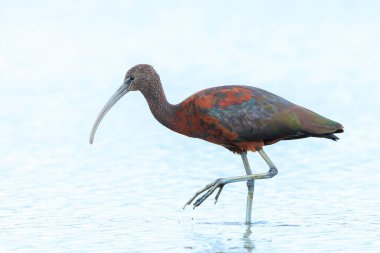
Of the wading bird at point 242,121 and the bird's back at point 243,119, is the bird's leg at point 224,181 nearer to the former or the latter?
the wading bird at point 242,121

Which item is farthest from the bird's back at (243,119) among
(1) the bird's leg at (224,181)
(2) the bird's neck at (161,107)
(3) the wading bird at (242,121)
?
(1) the bird's leg at (224,181)

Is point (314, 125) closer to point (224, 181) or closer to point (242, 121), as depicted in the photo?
point (242, 121)

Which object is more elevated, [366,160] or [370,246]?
[366,160]

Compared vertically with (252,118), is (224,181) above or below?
below

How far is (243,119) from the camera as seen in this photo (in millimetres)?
14891

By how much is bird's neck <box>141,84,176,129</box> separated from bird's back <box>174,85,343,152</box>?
14cm

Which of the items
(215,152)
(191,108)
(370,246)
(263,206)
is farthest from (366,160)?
(370,246)

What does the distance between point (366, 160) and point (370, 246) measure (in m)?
6.57

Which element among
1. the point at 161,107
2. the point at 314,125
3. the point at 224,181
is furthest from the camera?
the point at 161,107

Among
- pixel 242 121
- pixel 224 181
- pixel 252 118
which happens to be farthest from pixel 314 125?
pixel 224 181

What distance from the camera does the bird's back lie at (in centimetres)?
1486

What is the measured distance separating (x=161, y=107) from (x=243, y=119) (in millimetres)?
1012

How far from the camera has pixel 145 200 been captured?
16.3 meters

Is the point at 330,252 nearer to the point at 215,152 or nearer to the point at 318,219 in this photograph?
the point at 318,219
